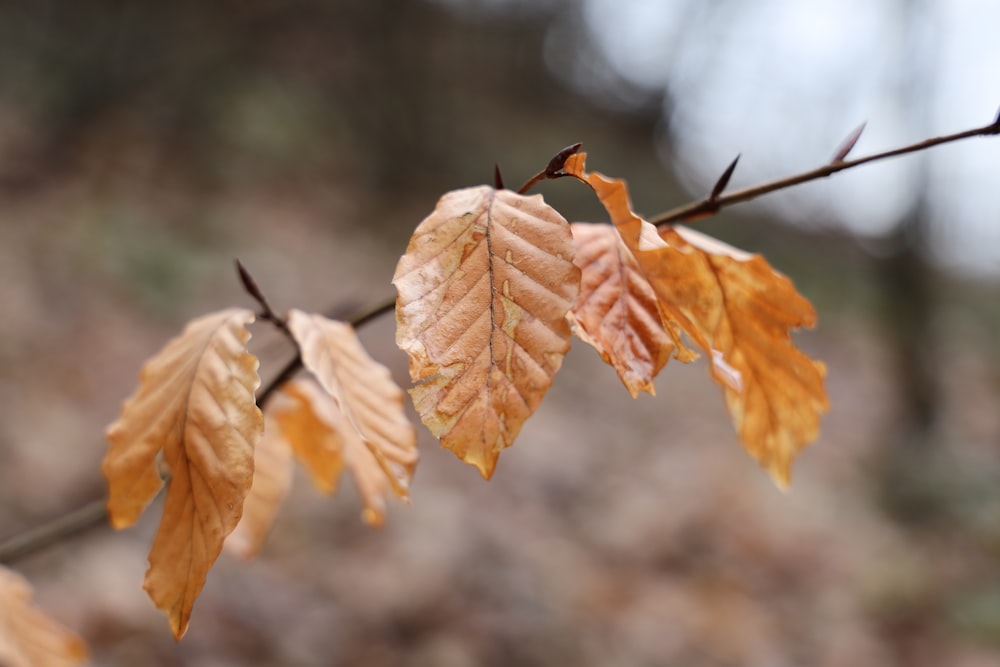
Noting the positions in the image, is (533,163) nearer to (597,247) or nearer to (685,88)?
(685,88)

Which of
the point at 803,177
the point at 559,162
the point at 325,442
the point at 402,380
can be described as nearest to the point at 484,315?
the point at 559,162

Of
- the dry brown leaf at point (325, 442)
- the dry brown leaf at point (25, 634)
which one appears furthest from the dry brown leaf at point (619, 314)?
the dry brown leaf at point (25, 634)

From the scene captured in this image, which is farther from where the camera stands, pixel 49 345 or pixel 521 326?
pixel 49 345

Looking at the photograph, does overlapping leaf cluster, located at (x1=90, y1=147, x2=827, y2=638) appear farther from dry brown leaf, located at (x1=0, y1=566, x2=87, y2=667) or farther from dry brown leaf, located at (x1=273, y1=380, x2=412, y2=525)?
dry brown leaf, located at (x1=0, y1=566, x2=87, y2=667)

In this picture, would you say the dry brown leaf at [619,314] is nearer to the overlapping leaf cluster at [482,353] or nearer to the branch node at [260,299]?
the overlapping leaf cluster at [482,353]

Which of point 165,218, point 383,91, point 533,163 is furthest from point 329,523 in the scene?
point 533,163
